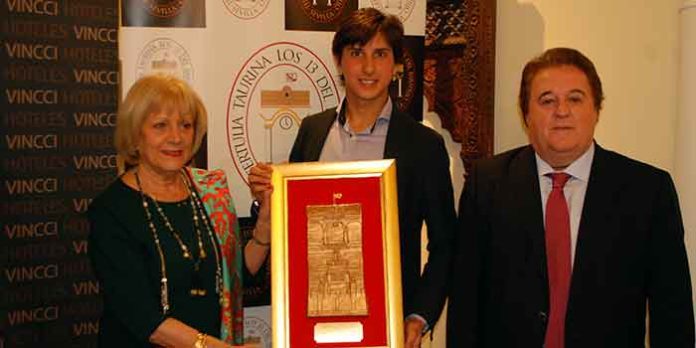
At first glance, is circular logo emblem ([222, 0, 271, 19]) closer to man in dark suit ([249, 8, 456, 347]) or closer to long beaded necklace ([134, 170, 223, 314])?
man in dark suit ([249, 8, 456, 347])

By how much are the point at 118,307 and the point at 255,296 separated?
120 centimetres

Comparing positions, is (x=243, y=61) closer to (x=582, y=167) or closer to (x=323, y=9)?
(x=323, y=9)

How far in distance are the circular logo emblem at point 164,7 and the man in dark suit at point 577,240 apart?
62.9 inches

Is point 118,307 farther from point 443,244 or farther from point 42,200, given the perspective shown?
point 443,244

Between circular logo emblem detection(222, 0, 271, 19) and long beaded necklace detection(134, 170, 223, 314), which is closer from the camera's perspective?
long beaded necklace detection(134, 170, 223, 314)

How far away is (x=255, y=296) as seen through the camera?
3.39m

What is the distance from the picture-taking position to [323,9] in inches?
135

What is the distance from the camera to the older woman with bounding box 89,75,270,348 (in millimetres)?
2219

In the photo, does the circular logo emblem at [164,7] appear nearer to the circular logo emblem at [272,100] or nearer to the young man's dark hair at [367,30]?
the circular logo emblem at [272,100]

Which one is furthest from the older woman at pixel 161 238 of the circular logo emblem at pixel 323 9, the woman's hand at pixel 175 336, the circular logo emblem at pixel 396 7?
the circular logo emblem at pixel 396 7

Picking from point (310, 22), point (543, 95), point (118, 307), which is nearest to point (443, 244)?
point (543, 95)

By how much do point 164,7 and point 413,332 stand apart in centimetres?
173

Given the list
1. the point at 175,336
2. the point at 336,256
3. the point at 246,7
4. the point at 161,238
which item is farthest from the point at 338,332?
the point at 246,7

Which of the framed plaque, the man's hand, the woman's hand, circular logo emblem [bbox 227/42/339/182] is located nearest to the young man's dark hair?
the framed plaque
